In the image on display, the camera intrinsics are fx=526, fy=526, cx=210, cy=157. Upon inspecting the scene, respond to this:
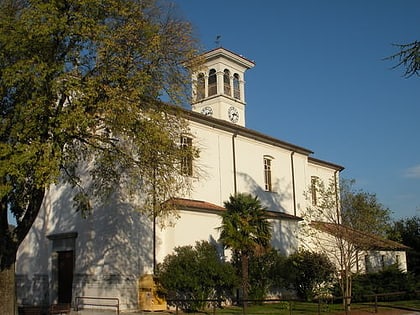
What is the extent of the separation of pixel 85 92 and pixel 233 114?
23.1 metres

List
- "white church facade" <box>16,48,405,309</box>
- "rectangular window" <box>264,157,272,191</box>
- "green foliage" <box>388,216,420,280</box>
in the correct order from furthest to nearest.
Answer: "green foliage" <box>388,216,420,280</box>
"rectangular window" <box>264,157,272,191</box>
"white church facade" <box>16,48,405,309</box>

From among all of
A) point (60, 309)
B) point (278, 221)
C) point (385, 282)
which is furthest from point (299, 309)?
point (60, 309)

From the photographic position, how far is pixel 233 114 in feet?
125

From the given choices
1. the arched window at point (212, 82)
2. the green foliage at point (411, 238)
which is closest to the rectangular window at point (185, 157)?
the arched window at point (212, 82)

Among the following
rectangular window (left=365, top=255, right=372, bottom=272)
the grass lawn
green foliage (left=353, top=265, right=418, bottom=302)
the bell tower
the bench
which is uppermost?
the bell tower

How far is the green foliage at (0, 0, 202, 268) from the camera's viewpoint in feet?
49.2

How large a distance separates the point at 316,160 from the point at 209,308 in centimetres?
2067

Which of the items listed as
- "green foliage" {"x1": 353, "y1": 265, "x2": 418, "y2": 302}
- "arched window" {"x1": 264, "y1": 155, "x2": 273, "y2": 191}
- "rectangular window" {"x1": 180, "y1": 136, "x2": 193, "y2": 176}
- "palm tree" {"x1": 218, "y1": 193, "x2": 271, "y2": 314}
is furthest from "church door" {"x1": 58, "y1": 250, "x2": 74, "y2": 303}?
"green foliage" {"x1": 353, "y1": 265, "x2": 418, "y2": 302}

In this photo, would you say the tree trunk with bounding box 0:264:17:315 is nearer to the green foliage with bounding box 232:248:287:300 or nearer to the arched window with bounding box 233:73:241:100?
the green foliage with bounding box 232:248:287:300

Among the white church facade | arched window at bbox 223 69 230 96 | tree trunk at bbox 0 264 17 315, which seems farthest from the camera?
arched window at bbox 223 69 230 96

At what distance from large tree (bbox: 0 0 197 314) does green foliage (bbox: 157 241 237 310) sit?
495 cm

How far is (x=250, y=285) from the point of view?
26.3 meters

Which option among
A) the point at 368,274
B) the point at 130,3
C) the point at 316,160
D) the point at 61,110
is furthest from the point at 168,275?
the point at 316,160

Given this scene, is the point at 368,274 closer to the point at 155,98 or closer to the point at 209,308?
→ the point at 209,308
